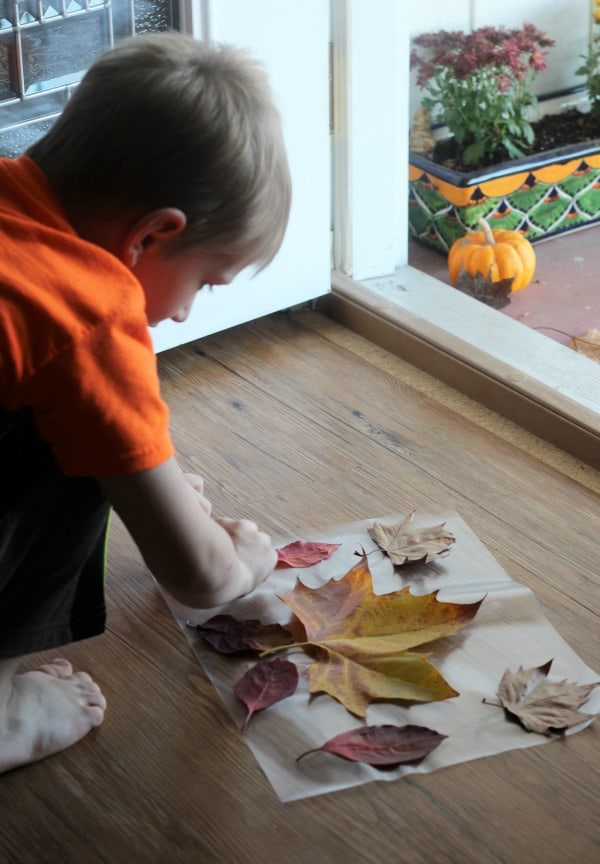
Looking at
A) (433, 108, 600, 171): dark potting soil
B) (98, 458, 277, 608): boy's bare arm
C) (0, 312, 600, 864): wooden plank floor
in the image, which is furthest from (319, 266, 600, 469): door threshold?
(98, 458, 277, 608): boy's bare arm

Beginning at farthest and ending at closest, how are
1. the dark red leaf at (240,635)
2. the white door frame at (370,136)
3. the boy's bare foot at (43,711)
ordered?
the white door frame at (370,136), the dark red leaf at (240,635), the boy's bare foot at (43,711)

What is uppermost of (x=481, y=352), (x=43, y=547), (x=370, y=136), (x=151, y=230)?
(x=151, y=230)

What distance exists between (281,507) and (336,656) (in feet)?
1.05

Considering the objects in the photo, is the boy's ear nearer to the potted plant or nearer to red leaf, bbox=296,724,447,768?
red leaf, bbox=296,724,447,768

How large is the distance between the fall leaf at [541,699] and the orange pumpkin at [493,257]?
1022 mm

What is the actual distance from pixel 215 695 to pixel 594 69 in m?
1.88

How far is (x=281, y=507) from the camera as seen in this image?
4.97ft

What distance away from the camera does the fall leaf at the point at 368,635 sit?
1.19 metres

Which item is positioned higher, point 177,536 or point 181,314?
point 181,314

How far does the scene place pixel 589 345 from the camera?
1.96m

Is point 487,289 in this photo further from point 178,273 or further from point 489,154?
point 178,273

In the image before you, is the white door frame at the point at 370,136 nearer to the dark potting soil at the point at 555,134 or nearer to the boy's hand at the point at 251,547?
the dark potting soil at the point at 555,134

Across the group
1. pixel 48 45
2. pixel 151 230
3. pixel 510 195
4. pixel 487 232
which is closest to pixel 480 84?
pixel 510 195

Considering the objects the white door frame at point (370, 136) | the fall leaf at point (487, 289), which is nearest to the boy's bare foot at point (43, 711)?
the white door frame at point (370, 136)
